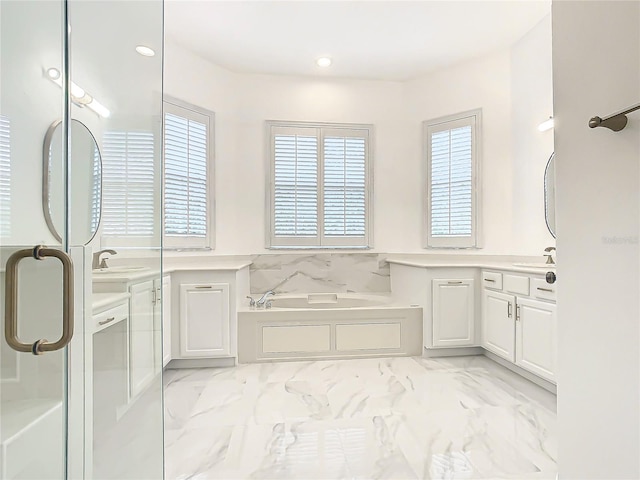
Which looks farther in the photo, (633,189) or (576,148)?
(576,148)

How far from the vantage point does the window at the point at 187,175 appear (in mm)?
3705

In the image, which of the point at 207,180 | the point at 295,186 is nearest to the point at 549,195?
the point at 295,186

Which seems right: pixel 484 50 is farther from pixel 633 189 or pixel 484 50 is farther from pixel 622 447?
pixel 622 447

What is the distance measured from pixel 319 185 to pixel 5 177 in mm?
3653

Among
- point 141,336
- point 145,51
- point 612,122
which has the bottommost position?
point 141,336

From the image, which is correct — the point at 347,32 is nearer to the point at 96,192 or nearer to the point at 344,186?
the point at 344,186

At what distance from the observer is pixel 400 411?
7.86ft

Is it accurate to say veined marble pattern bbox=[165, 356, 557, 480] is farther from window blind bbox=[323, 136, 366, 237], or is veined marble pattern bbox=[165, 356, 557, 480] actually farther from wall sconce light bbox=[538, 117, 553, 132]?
wall sconce light bbox=[538, 117, 553, 132]

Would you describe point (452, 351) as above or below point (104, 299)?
below

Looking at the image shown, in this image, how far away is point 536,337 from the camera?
2775 mm

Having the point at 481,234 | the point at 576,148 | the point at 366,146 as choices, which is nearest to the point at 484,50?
the point at 366,146

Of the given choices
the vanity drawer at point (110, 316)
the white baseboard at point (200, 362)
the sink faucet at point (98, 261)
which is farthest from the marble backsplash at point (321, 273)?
the sink faucet at point (98, 261)

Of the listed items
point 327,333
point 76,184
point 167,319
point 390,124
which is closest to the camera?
point 76,184

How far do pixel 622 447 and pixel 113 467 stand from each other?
1.56 meters
